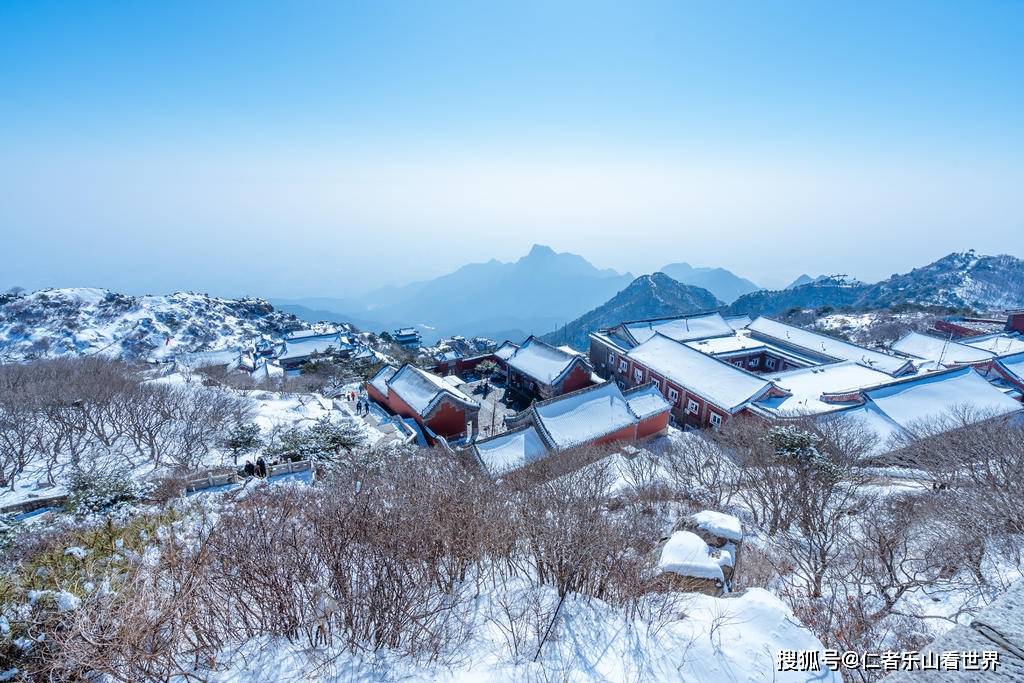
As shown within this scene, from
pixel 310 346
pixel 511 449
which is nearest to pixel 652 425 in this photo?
pixel 511 449

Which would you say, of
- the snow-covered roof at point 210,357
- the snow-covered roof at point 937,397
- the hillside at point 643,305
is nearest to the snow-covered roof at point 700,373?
the snow-covered roof at point 937,397

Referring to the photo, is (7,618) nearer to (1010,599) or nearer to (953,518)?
(1010,599)

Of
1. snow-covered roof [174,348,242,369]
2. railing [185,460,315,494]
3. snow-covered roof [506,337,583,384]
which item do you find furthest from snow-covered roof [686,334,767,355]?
snow-covered roof [174,348,242,369]

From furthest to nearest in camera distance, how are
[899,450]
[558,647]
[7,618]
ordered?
[899,450] < [558,647] < [7,618]

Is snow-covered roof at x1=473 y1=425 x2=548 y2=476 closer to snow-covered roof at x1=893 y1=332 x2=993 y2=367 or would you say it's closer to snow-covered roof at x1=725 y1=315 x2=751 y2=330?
snow-covered roof at x1=893 y1=332 x2=993 y2=367

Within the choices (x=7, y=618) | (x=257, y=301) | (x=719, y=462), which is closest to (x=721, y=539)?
(x=719, y=462)

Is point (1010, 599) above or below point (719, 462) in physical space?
above

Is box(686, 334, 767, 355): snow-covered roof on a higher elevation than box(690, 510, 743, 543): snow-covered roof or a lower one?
lower
